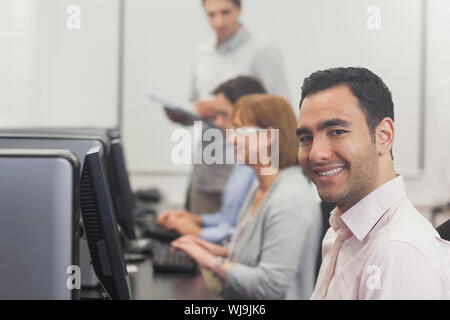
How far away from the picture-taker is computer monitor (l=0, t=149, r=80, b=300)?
2.37 ft

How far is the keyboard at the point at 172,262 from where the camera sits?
5.69 ft

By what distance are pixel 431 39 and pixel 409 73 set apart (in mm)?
86

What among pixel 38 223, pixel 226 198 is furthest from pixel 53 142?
pixel 226 198

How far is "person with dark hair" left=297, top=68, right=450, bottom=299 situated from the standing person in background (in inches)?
58.5

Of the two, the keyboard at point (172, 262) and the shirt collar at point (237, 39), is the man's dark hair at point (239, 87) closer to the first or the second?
the shirt collar at point (237, 39)

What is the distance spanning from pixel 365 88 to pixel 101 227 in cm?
42

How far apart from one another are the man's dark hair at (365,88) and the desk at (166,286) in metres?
0.77

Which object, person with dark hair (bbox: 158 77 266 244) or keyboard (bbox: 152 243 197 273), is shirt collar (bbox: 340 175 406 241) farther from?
person with dark hair (bbox: 158 77 266 244)

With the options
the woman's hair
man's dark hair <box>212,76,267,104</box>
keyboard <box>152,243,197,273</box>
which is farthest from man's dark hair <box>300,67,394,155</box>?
man's dark hair <box>212,76,267,104</box>

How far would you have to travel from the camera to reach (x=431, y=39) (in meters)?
0.88

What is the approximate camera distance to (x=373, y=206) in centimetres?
74

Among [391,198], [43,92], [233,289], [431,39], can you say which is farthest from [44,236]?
[43,92]

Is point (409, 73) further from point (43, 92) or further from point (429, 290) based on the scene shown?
point (43, 92)

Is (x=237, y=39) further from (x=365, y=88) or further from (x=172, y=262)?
(x=365, y=88)
